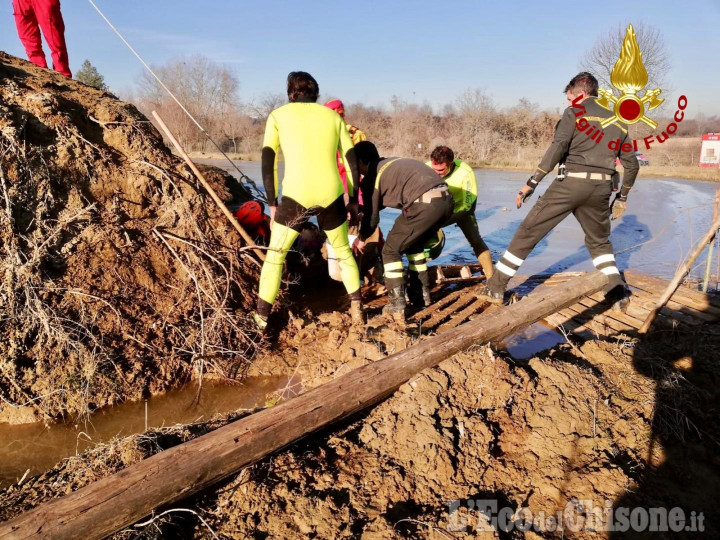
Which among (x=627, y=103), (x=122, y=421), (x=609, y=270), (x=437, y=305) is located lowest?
(x=122, y=421)

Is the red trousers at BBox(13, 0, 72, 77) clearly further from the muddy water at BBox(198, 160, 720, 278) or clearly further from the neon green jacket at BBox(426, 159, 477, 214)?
the muddy water at BBox(198, 160, 720, 278)

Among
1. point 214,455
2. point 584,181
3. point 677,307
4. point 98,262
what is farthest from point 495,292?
point 98,262

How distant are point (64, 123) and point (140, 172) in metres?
0.74

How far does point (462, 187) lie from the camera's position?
4.93 m

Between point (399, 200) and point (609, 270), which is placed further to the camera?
point (609, 270)

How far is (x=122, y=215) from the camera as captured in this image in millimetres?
4016

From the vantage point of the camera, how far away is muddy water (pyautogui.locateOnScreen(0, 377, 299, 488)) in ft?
8.89

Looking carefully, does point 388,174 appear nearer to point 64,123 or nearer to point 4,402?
point 64,123

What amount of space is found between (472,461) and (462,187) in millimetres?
3390

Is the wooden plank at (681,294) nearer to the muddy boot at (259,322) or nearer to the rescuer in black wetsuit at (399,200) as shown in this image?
the rescuer in black wetsuit at (399,200)

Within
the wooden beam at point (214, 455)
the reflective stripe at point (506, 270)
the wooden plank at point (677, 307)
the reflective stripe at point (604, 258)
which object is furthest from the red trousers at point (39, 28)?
the wooden plank at point (677, 307)

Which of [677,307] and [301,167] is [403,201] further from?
[677,307]

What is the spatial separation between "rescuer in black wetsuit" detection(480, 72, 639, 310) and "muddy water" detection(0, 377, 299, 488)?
9.60 ft

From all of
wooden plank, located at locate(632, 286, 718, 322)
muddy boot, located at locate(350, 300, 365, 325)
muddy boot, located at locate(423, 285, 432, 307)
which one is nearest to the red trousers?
muddy boot, located at locate(350, 300, 365, 325)
